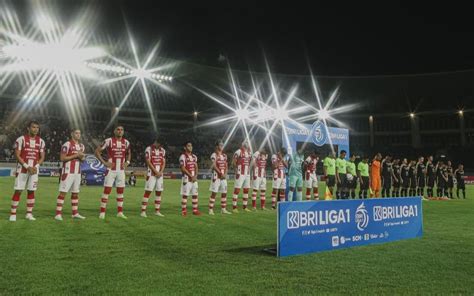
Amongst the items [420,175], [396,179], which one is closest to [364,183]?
[396,179]

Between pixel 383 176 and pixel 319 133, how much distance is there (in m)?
4.89

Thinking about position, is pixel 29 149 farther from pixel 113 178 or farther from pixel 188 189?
pixel 188 189

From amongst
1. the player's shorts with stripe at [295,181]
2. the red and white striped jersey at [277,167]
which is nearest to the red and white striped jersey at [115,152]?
the red and white striped jersey at [277,167]

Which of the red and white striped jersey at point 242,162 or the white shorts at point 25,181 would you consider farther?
the red and white striped jersey at point 242,162

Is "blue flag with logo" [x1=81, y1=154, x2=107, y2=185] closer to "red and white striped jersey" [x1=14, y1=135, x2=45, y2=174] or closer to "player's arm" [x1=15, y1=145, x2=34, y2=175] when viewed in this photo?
"red and white striped jersey" [x1=14, y1=135, x2=45, y2=174]

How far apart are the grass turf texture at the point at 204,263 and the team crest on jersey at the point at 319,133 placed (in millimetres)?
8817

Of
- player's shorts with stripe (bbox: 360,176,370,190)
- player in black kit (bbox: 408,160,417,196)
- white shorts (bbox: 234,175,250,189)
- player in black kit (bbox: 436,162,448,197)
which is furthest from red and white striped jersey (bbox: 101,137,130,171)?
player in black kit (bbox: 436,162,448,197)

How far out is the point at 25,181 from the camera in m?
9.20

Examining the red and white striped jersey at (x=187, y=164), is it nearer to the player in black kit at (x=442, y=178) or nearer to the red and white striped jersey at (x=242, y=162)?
the red and white striped jersey at (x=242, y=162)

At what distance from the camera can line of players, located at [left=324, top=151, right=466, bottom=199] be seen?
17.4 meters

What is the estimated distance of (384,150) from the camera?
57438 millimetres

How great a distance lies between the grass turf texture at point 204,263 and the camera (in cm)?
438

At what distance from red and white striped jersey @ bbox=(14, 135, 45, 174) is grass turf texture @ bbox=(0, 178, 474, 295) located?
1441 mm

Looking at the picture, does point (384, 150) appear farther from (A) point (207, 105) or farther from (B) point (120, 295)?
(B) point (120, 295)
